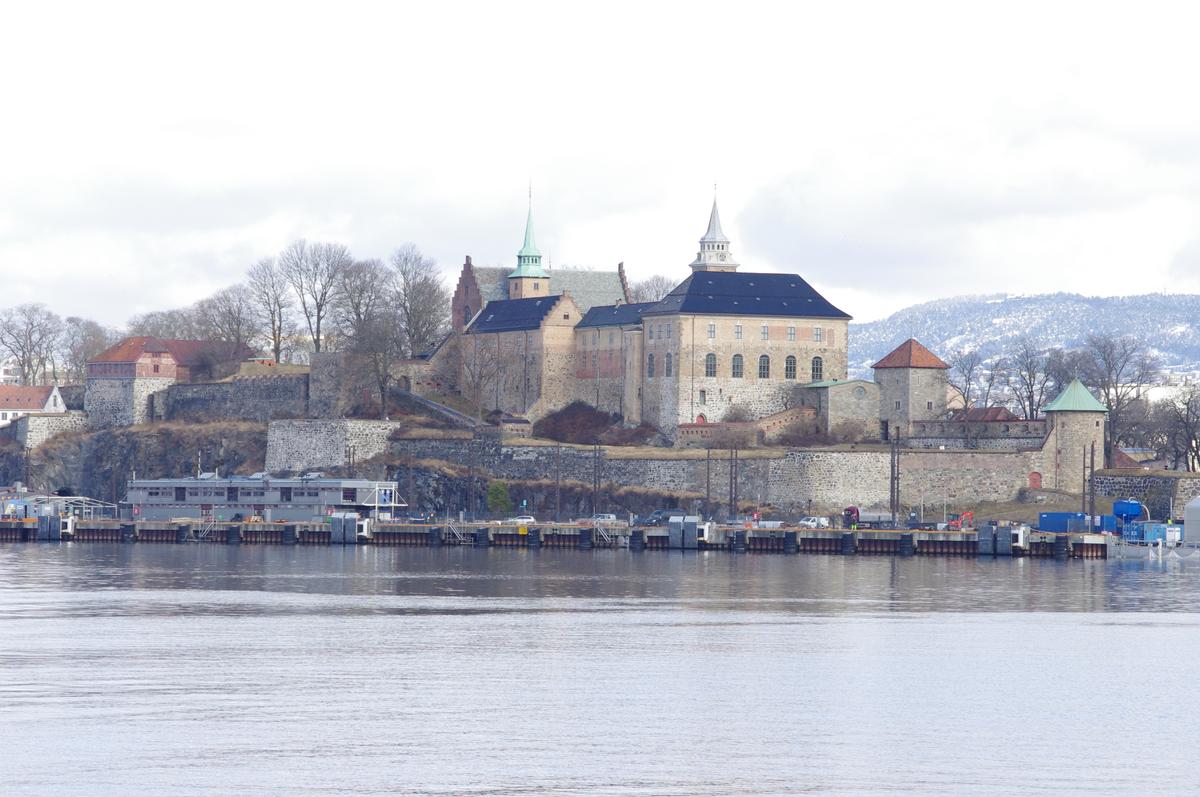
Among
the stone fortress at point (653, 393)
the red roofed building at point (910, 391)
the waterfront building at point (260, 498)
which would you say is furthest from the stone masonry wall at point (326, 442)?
the red roofed building at point (910, 391)

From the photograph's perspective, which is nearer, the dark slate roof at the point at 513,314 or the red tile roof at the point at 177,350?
the dark slate roof at the point at 513,314

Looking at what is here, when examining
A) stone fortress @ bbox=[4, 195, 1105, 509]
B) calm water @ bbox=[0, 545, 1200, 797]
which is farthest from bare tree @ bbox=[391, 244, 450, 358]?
calm water @ bbox=[0, 545, 1200, 797]

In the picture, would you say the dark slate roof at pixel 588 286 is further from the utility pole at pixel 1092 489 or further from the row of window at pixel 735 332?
the utility pole at pixel 1092 489

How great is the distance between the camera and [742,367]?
10375cm

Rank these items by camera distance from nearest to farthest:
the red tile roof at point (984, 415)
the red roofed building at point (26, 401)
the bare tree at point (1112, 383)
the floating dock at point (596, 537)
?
the floating dock at point (596, 537) < the red tile roof at point (984, 415) < the bare tree at point (1112, 383) < the red roofed building at point (26, 401)

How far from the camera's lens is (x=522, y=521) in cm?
9406

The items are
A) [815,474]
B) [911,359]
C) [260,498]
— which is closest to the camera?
[815,474]

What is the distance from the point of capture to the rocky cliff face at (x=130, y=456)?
11031cm

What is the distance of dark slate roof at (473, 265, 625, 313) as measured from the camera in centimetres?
11969

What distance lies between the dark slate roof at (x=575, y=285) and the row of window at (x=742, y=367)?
49.6 feet

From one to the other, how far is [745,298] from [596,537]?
741 inches

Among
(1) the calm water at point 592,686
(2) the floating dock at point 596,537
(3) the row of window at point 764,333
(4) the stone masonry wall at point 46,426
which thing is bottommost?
(1) the calm water at point 592,686

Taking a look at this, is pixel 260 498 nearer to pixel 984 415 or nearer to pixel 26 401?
pixel 984 415

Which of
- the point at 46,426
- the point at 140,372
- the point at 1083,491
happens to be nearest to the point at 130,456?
the point at 140,372
